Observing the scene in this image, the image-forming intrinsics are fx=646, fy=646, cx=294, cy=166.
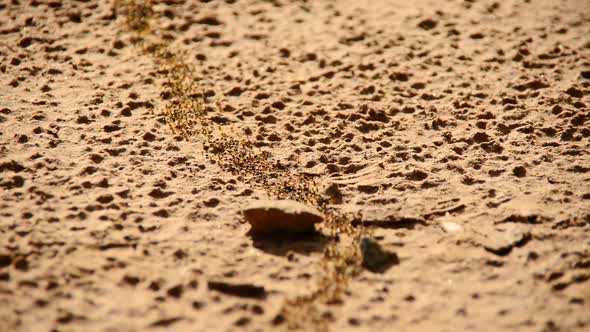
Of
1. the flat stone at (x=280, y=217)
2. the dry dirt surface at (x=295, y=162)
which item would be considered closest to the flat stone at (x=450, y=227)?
the dry dirt surface at (x=295, y=162)

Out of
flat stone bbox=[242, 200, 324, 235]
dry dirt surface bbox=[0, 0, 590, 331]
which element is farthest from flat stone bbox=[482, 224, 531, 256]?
flat stone bbox=[242, 200, 324, 235]

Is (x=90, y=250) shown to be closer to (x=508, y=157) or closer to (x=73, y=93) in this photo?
(x=73, y=93)

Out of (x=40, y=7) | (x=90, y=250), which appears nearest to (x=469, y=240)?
(x=90, y=250)

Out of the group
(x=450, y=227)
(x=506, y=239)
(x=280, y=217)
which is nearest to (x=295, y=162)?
(x=280, y=217)

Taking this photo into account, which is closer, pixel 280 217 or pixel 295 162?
pixel 280 217

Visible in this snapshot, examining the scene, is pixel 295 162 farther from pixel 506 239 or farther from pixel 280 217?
pixel 506 239

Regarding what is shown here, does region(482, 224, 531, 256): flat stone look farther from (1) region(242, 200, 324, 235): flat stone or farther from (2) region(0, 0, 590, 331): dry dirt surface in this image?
(1) region(242, 200, 324, 235): flat stone
